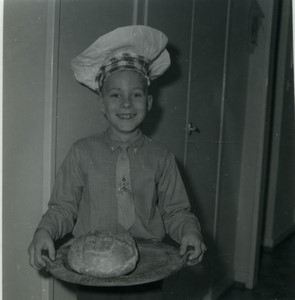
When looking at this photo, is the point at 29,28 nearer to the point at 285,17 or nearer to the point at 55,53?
the point at 55,53

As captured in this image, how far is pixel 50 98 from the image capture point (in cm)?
120

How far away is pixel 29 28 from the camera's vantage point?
3.73ft

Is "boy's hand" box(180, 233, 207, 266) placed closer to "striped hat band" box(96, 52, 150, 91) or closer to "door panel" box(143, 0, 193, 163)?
"striped hat band" box(96, 52, 150, 91)

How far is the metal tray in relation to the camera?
0.84 meters

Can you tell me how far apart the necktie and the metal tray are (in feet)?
Result: 0.28

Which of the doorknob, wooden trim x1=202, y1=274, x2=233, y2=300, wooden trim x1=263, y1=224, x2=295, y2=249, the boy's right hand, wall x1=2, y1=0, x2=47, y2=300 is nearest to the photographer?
the boy's right hand

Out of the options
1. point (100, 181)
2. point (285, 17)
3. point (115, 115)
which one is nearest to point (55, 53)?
point (115, 115)

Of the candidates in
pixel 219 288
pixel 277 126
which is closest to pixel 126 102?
pixel 219 288

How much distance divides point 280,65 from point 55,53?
8.01 feet

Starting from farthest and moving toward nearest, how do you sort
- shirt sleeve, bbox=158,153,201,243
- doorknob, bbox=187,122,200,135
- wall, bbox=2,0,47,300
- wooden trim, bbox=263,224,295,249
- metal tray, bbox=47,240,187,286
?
wooden trim, bbox=263,224,295,249 → doorknob, bbox=187,122,200,135 → shirt sleeve, bbox=158,153,201,243 → wall, bbox=2,0,47,300 → metal tray, bbox=47,240,187,286

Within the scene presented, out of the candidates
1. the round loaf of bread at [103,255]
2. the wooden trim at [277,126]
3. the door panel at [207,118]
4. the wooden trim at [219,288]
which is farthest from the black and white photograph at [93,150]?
the wooden trim at [277,126]

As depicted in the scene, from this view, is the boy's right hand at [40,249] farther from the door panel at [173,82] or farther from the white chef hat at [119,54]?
the door panel at [173,82]

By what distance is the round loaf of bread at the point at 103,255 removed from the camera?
94 centimetres

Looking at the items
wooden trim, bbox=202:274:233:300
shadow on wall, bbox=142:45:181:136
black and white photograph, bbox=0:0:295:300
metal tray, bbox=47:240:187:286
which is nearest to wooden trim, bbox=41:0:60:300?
black and white photograph, bbox=0:0:295:300
